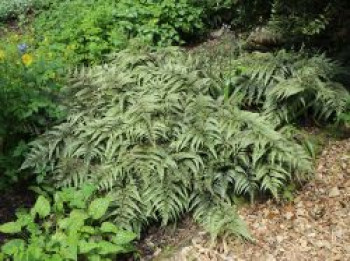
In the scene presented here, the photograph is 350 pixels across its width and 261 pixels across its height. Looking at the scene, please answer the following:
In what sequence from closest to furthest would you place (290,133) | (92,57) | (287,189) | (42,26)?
(287,189) < (290,133) < (92,57) < (42,26)

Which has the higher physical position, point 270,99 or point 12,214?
point 270,99

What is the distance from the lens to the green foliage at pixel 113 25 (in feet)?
20.5

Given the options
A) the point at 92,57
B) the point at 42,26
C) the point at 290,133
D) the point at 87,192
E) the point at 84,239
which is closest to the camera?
the point at 84,239

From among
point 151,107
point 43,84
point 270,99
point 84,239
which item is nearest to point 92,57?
point 43,84

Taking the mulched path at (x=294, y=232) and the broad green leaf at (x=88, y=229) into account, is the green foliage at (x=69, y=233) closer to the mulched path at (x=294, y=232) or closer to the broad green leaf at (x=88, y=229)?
the broad green leaf at (x=88, y=229)

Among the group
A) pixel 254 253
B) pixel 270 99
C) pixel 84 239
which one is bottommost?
pixel 254 253

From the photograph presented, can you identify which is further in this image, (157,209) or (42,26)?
(42,26)

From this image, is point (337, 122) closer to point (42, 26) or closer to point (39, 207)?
point (39, 207)

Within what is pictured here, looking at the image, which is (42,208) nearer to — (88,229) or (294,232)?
(88,229)

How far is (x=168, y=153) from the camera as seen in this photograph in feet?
14.4

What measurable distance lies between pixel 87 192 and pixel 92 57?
2.50 meters

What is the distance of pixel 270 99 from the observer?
16.1ft

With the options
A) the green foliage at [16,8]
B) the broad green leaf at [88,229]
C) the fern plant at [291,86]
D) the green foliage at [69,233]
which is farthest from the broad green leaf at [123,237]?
the green foliage at [16,8]

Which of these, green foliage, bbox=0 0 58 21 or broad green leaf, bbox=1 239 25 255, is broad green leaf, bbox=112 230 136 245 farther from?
green foliage, bbox=0 0 58 21
